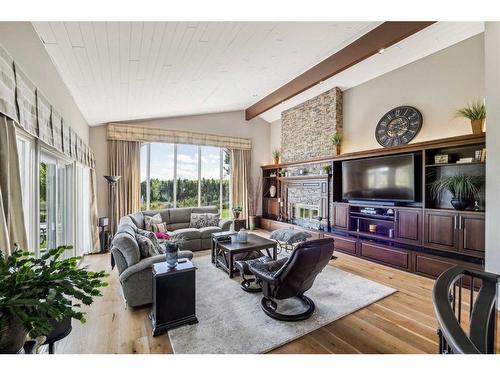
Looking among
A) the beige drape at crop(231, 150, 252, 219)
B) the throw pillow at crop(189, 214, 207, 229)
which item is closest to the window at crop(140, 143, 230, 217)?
the beige drape at crop(231, 150, 252, 219)

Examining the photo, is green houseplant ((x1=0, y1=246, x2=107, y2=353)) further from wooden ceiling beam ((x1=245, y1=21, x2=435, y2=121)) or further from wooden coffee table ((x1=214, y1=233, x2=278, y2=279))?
wooden ceiling beam ((x1=245, y1=21, x2=435, y2=121))

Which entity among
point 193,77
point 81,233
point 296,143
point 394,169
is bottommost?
point 81,233

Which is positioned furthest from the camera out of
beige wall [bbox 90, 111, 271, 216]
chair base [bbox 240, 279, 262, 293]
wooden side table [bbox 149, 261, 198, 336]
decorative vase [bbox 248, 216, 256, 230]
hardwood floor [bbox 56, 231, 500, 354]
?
decorative vase [bbox 248, 216, 256, 230]

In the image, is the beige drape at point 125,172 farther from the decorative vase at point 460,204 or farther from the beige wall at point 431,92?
the decorative vase at point 460,204

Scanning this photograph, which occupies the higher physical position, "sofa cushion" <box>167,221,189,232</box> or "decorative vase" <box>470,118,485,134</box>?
"decorative vase" <box>470,118,485,134</box>

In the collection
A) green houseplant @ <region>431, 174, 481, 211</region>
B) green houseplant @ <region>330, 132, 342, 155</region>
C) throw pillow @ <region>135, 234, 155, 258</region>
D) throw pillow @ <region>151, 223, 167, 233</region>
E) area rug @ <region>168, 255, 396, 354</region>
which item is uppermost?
green houseplant @ <region>330, 132, 342, 155</region>

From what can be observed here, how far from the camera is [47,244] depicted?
9.46ft

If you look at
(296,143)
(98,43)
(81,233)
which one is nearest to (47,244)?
(81,233)

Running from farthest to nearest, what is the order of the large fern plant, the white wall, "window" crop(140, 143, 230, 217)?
"window" crop(140, 143, 230, 217) → the white wall → the large fern plant

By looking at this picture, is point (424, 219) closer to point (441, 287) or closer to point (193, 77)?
point (441, 287)

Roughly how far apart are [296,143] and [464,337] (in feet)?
21.1

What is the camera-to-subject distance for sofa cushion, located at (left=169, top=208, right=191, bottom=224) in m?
5.85

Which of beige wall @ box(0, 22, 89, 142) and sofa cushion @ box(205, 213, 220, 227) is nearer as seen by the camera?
beige wall @ box(0, 22, 89, 142)

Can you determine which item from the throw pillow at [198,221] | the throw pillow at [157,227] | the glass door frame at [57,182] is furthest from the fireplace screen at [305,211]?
the glass door frame at [57,182]
